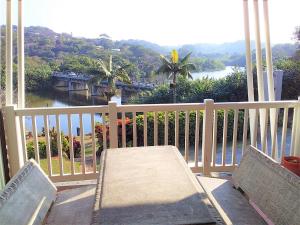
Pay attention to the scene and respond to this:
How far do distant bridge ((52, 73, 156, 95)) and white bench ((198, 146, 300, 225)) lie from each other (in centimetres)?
200

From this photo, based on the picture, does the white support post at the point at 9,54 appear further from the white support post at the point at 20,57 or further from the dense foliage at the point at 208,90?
the dense foliage at the point at 208,90

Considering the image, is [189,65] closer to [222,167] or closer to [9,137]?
[222,167]

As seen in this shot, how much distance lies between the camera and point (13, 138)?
3148 mm

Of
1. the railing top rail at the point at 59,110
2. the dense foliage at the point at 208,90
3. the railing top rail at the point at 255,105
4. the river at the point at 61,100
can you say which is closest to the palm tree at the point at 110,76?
the river at the point at 61,100

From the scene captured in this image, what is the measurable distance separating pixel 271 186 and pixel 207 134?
1672mm

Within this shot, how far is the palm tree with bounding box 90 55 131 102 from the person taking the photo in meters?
3.88

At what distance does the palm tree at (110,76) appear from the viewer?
3.88 m

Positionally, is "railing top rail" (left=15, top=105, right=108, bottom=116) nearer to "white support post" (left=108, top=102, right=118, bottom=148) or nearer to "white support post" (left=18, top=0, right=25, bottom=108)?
"white support post" (left=108, top=102, right=118, bottom=148)

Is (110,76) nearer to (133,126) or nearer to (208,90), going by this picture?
(133,126)

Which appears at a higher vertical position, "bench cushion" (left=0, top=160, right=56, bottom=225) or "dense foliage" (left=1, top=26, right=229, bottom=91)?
"dense foliage" (left=1, top=26, right=229, bottom=91)

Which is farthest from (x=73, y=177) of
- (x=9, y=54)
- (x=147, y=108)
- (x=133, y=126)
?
(x=9, y=54)

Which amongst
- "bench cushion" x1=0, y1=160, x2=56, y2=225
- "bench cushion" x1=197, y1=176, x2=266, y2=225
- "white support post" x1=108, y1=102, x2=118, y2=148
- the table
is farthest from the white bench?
"white support post" x1=108, y1=102, x2=118, y2=148

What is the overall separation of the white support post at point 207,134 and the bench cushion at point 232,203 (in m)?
0.98

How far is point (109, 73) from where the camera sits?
3877mm
